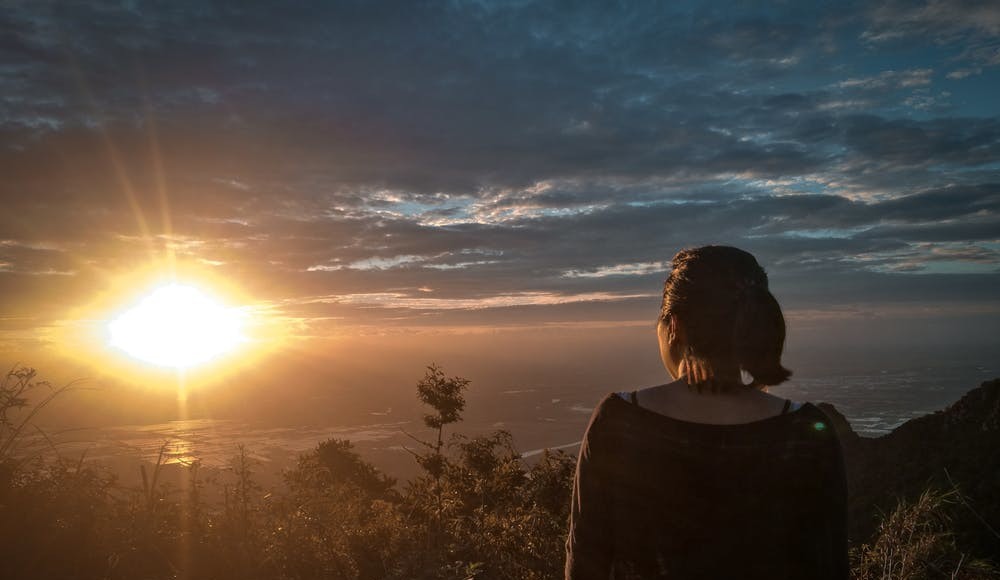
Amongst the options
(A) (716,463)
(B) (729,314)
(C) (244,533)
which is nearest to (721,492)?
(A) (716,463)

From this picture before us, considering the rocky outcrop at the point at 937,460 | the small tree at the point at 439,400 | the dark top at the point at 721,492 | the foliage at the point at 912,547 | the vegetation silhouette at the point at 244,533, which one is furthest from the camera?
the rocky outcrop at the point at 937,460

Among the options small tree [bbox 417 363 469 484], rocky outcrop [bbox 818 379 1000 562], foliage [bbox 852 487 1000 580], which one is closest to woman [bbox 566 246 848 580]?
foliage [bbox 852 487 1000 580]

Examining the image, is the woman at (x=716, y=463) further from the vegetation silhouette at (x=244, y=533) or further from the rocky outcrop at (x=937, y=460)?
the rocky outcrop at (x=937, y=460)

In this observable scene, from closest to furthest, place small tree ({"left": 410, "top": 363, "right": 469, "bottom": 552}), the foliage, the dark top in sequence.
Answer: the dark top < the foliage < small tree ({"left": 410, "top": 363, "right": 469, "bottom": 552})

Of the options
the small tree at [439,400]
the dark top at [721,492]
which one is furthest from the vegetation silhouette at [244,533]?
the small tree at [439,400]

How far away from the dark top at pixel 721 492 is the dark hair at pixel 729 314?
195 millimetres

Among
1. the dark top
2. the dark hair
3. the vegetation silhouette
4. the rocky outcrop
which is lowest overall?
the rocky outcrop

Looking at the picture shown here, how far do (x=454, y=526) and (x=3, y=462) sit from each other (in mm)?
5652

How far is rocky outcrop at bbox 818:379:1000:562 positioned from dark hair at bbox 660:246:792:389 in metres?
13.0

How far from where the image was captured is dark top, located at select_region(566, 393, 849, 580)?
1737 mm

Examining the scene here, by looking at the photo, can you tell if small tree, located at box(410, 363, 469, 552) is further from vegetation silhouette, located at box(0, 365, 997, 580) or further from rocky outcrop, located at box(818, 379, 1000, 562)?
rocky outcrop, located at box(818, 379, 1000, 562)

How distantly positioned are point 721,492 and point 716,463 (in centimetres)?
9

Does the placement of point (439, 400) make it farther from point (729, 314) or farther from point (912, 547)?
point (729, 314)

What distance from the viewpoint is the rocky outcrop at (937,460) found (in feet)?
49.6
